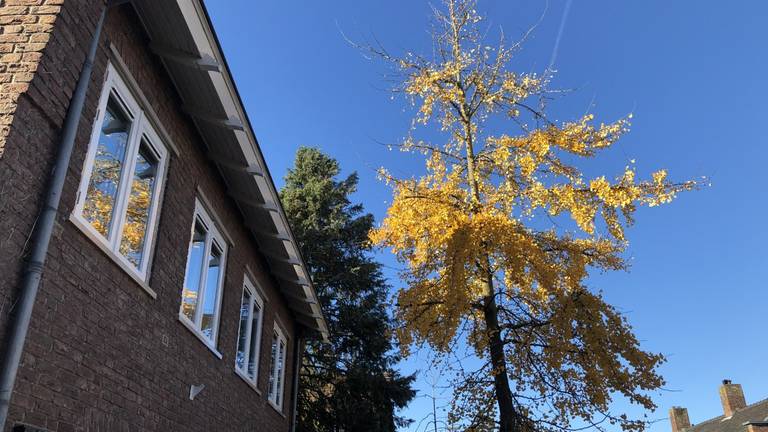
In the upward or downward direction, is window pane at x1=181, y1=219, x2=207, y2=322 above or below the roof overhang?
below

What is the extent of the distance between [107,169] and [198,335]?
9.10 ft

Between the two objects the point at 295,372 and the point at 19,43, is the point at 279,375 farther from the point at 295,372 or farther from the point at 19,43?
the point at 19,43

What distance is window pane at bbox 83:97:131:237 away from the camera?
4684 mm

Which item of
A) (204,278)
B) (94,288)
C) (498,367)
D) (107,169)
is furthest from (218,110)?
(498,367)

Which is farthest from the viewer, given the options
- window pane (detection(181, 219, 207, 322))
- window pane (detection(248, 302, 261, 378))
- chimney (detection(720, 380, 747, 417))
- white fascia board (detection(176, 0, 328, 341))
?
chimney (detection(720, 380, 747, 417))

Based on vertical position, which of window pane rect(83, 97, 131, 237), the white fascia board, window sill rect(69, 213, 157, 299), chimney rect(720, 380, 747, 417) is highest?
chimney rect(720, 380, 747, 417)

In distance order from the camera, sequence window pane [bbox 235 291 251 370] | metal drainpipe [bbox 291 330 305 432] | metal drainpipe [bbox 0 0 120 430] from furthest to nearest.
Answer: metal drainpipe [bbox 291 330 305 432]
window pane [bbox 235 291 251 370]
metal drainpipe [bbox 0 0 120 430]

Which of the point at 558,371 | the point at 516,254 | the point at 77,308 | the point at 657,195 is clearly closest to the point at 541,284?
the point at 516,254

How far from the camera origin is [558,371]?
40.1 ft

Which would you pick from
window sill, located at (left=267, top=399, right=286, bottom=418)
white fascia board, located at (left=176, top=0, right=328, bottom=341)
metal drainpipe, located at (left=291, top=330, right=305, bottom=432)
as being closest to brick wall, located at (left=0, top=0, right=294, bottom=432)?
white fascia board, located at (left=176, top=0, right=328, bottom=341)

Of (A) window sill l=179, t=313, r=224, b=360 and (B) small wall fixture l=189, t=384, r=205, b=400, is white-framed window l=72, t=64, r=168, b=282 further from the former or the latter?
(B) small wall fixture l=189, t=384, r=205, b=400

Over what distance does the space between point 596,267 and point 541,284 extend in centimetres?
222

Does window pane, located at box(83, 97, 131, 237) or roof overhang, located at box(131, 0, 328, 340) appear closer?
window pane, located at box(83, 97, 131, 237)

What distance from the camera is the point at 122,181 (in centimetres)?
516
